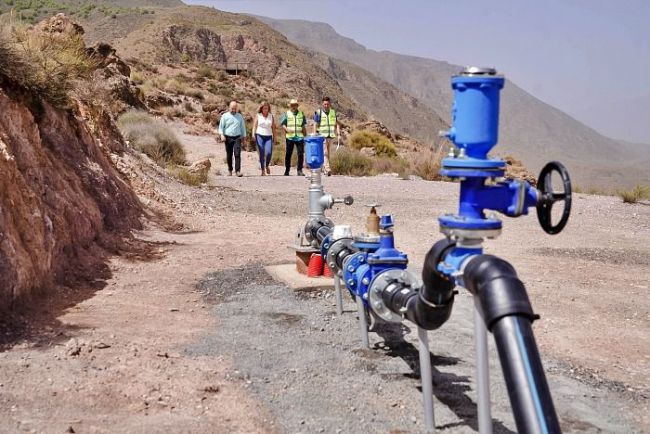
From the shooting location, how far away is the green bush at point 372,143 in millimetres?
23562

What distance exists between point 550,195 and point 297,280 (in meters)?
3.27

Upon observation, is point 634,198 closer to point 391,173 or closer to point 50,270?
point 391,173

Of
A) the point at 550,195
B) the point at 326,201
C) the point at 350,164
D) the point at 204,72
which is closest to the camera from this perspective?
the point at 550,195

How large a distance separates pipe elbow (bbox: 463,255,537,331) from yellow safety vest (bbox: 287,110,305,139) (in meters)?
11.5

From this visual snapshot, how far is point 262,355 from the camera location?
12.7 ft

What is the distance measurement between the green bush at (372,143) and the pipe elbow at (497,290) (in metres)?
21.1

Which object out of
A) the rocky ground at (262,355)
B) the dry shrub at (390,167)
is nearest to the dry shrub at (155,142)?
the dry shrub at (390,167)

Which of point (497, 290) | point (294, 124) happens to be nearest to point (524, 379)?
point (497, 290)

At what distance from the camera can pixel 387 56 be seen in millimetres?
131375

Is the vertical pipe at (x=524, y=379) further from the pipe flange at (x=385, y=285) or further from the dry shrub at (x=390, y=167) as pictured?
the dry shrub at (x=390, y=167)

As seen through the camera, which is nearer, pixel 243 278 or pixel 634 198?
pixel 243 278

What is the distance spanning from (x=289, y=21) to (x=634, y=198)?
457 feet

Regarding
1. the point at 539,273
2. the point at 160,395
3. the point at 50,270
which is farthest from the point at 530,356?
the point at 539,273

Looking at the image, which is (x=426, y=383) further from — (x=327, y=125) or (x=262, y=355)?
(x=327, y=125)
